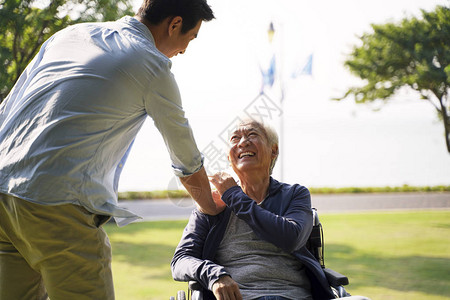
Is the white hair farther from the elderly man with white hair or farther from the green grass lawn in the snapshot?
the green grass lawn

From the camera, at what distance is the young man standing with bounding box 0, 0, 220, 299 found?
150 centimetres

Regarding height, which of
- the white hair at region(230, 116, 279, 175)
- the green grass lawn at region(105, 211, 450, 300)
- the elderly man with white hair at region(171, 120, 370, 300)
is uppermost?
the white hair at region(230, 116, 279, 175)

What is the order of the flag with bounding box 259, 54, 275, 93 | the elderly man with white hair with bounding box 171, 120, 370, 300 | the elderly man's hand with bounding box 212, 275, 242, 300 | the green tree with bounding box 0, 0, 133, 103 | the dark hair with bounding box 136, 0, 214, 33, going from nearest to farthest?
the dark hair with bounding box 136, 0, 214, 33, the elderly man's hand with bounding box 212, 275, 242, 300, the elderly man with white hair with bounding box 171, 120, 370, 300, the green tree with bounding box 0, 0, 133, 103, the flag with bounding box 259, 54, 275, 93

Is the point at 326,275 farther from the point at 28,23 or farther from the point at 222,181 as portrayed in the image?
the point at 28,23

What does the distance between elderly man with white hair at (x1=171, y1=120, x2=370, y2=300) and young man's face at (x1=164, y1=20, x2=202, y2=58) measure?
2.01 ft

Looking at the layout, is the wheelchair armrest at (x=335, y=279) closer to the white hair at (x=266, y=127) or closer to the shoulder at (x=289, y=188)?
the shoulder at (x=289, y=188)

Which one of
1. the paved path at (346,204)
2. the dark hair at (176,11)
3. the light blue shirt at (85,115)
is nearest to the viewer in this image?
the light blue shirt at (85,115)

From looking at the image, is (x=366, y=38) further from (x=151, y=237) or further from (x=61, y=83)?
(x=61, y=83)

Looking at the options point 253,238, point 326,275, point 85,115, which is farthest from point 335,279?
point 85,115

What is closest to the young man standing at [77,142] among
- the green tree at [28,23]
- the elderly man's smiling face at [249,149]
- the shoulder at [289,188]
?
the elderly man's smiling face at [249,149]

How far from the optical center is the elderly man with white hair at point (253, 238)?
2.06 meters

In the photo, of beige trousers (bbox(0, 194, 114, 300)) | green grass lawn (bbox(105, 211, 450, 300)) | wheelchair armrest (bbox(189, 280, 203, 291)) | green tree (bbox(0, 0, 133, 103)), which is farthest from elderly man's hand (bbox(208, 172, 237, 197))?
green tree (bbox(0, 0, 133, 103))

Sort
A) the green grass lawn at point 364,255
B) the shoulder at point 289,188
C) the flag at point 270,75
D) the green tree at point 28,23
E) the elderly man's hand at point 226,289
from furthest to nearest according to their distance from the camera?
the flag at point 270,75 → the green tree at point 28,23 → the green grass lawn at point 364,255 → the shoulder at point 289,188 → the elderly man's hand at point 226,289

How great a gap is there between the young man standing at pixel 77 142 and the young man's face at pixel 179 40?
0.15 ft
